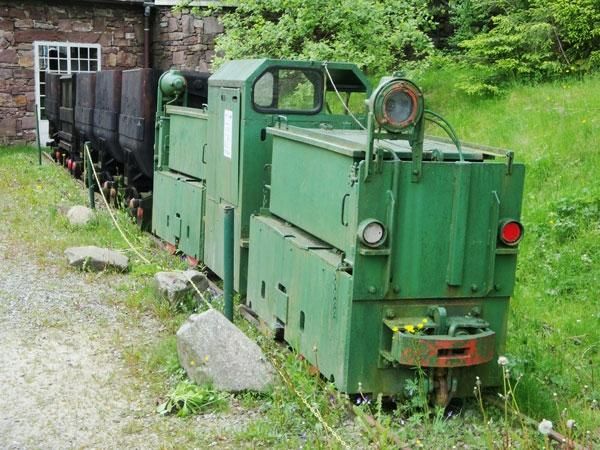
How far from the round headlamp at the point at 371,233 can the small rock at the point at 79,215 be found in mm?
7352

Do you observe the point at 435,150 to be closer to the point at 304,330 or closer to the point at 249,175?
the point at 304,330

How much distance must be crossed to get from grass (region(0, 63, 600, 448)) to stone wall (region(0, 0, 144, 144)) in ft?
23.1

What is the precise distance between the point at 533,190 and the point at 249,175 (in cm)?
420

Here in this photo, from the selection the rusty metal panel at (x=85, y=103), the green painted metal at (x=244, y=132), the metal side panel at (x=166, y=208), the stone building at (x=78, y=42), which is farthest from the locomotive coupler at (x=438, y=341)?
the stone building at (x=78, y=42)

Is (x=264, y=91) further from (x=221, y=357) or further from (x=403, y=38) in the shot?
(x=403, y=38)

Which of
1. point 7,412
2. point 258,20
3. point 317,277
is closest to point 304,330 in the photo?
point 317,277

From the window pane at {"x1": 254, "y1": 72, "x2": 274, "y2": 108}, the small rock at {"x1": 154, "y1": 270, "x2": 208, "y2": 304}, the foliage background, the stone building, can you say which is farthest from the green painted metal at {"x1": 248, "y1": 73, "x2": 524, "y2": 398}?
the stone building

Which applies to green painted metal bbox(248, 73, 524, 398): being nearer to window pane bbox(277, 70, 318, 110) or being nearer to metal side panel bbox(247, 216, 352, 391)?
metal side panel bbox(247, 216, 352, 391)

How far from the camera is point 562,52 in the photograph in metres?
14.9

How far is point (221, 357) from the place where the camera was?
6141 millimetres

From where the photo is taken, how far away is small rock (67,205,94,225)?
1208cm

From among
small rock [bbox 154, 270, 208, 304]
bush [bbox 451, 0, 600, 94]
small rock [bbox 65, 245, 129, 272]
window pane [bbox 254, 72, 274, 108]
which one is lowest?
small rock [bbox 65, 245, 129, 272]

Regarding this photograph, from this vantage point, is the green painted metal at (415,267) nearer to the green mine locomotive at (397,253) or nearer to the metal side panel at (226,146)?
the green mine locomotive at (397,253)

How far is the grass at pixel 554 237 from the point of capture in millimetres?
6195
